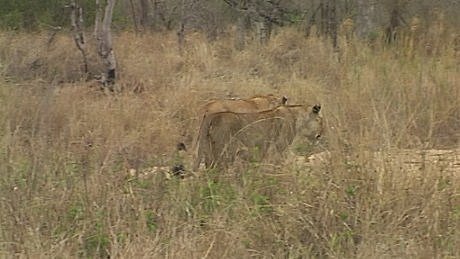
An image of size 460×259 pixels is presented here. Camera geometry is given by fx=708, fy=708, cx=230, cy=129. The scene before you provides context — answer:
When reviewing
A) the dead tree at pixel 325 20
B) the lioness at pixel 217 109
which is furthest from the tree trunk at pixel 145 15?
the lioness at pixel 217 109

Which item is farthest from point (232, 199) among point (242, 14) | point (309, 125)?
point (242, 14)

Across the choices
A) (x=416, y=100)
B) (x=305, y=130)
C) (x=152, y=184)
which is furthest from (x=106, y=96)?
(x=152, y=184)

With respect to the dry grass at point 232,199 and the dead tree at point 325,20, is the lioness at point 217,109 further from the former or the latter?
the dead tree at point 325,20

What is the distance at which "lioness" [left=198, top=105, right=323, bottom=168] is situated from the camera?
5.18 meters

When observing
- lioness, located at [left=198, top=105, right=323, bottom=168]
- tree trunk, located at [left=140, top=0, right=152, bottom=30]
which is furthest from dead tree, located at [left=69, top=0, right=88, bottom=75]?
tree trunk, located at [left=140, top=0, right=152, bottom=30]

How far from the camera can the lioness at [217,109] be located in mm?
5238

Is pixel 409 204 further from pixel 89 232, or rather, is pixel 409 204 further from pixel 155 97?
pixel 155 97

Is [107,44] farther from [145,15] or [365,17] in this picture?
[145,15]

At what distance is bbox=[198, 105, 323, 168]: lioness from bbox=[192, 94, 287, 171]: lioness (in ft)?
0.06

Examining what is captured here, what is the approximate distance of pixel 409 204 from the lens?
13.0ft

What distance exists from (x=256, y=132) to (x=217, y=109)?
2.49 feet

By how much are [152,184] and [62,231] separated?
2.19 feet

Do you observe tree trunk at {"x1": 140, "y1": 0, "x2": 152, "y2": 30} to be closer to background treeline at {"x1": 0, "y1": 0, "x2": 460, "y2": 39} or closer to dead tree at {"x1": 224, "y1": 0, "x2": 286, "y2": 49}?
background treeline at {"x1": 0, "y1": 0, "x2": 460, "y2": 39}

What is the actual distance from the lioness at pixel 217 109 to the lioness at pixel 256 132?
2cm
